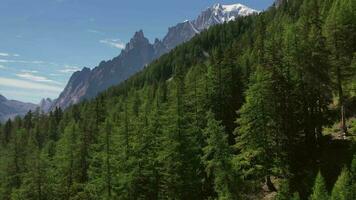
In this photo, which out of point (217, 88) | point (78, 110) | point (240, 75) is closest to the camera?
point (217, 88)

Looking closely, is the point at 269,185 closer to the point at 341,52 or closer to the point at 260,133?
the point at 260,133

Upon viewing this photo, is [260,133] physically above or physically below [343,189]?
above

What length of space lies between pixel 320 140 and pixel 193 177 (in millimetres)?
14769

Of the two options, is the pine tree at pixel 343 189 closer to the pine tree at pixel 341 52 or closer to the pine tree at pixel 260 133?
the pine tree at pixel 260 133

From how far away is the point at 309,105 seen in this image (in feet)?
168

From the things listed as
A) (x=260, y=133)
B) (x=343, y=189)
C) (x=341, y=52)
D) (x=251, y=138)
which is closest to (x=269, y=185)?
(x=251, y=138)

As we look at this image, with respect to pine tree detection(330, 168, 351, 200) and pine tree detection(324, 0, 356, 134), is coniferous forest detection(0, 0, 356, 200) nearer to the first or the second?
pine tree detection(324, 0, 356, 134)

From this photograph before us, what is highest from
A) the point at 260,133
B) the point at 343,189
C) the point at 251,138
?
the point at 260,133

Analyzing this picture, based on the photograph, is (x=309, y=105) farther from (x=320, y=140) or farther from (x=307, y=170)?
(x=307, y=170)

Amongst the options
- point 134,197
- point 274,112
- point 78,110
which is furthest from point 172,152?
point 78,110

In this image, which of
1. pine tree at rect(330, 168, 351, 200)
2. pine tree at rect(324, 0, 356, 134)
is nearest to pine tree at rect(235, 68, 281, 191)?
pine tree at rect(324, 0, 356, 134)

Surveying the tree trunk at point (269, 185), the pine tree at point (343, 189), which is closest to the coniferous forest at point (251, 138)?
the tree trunk at point (269, 185)

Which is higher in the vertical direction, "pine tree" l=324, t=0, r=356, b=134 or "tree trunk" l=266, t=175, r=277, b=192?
"pine tree" l=324, t=0, r=356, b=134

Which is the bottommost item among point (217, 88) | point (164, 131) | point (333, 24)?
point (164, 131)
